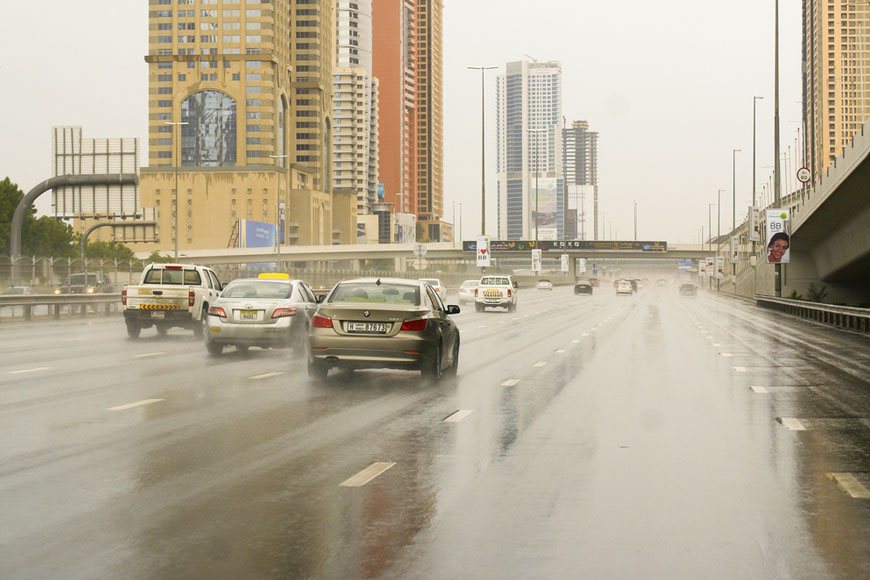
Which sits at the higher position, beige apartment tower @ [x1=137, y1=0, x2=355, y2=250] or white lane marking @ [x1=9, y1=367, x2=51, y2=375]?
beige apartment tower @ [x1=137, y1=0, x2=355, y2=250]

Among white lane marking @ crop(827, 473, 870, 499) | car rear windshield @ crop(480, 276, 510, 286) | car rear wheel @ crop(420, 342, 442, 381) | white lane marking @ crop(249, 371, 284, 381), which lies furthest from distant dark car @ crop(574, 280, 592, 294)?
white lane marking @ crop(827, 473, 870, 499)

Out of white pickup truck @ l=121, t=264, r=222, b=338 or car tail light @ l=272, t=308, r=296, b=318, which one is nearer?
car tail light @ l=272, t=308, r=296, b=318

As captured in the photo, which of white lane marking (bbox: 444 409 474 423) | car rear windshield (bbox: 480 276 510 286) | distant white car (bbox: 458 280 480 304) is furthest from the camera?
distant white car (bbox: 458 280 480 304)

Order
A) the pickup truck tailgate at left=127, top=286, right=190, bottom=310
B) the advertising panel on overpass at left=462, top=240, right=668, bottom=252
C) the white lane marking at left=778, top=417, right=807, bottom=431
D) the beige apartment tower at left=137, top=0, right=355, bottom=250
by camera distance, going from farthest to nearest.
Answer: the beige apartment tower at left=137, top=0, right=355, bottom=250
the advertising panel on overpass at left=462, top=240, right=668, bottom=252
the pickup truck tailgate at left=127, top=286, right=190, bottom=310
the white lane marking at left=778, top=417, right=807, bottom=431

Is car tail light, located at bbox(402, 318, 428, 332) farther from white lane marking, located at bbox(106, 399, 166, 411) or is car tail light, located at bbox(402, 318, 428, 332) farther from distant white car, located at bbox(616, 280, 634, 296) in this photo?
distant white car, located at bbox(616, 280, 634, 296)

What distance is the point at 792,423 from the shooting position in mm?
11406

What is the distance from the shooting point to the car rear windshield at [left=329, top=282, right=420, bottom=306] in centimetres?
1574

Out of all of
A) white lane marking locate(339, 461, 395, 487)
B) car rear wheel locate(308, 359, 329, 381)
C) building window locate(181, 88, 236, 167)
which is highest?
building window locate(181, 88, 236, 167)

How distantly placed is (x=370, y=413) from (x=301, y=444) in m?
2.34

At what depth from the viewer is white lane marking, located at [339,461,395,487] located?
7.75 meters

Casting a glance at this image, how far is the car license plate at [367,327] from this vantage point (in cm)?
1508

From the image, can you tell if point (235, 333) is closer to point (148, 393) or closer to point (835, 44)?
point (148, 393)

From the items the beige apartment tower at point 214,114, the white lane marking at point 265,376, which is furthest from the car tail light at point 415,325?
the beige apartment tower at point 214,114

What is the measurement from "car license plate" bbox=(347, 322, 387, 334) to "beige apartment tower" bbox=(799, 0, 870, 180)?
177 m
